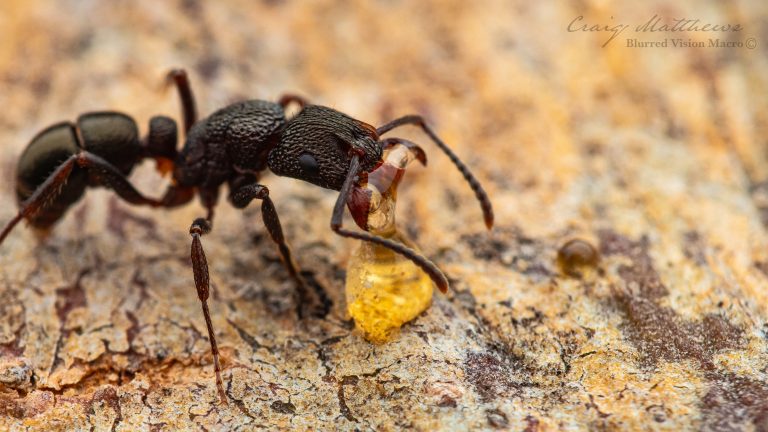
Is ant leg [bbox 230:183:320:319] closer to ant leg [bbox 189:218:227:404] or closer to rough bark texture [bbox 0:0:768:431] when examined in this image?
rough bark texture [bbox 0:0:768:431]

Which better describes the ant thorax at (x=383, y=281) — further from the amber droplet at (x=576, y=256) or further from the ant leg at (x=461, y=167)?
the amber droplet at (x=576, y=256)

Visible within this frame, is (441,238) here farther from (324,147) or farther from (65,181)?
(65,181)

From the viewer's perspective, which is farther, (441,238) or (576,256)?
(441,238)

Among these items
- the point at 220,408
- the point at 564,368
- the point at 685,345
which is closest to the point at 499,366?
the point at 564,368

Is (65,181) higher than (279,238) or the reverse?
higher

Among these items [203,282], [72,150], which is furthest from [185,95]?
[203,282]

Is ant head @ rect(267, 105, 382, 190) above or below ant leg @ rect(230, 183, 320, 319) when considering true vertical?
above

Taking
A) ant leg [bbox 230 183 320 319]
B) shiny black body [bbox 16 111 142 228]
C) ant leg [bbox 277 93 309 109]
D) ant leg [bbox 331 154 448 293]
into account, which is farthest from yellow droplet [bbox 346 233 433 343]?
shiny black body [bbox 16 111 142 228]
